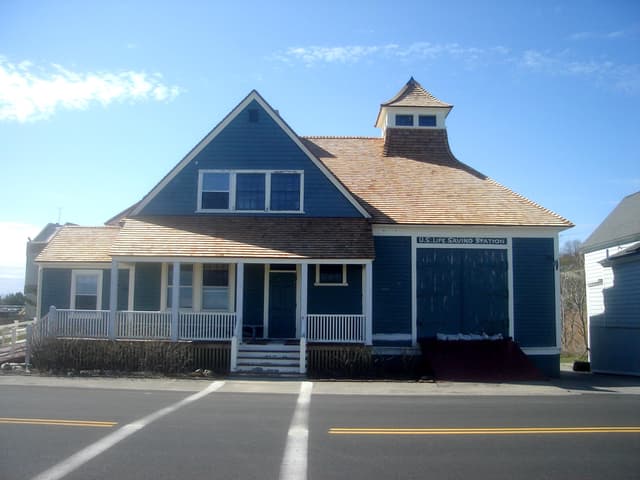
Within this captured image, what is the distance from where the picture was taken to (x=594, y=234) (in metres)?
26.1

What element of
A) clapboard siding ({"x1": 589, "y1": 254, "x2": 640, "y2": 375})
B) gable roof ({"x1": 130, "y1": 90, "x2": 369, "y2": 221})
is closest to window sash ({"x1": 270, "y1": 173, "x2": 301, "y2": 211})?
gable roof ({"x1": 130, "y1": 90, "x2": 369, "y2": 221})

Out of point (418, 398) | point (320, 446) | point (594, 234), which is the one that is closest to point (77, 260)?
point (418, 398)

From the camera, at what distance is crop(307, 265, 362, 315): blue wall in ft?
60.4

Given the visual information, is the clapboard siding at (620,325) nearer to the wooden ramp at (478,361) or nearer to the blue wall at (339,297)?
the wooden ramp at (478,361)

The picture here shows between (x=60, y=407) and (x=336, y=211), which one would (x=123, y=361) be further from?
(x=336, y=211)

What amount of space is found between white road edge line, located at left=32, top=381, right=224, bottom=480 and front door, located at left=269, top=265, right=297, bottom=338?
751 cm

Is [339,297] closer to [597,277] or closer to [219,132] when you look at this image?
[219,132]

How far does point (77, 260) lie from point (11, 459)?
14.2 metres

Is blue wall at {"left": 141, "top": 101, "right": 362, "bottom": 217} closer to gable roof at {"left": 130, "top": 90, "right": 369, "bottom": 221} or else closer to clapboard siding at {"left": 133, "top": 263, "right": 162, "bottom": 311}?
gable roof at {"left": 130, "top": 90, "right": 369, "bottom": 221}

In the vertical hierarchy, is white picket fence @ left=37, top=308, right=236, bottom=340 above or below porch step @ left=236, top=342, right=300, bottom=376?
above

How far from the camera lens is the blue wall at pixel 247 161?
18.7 m

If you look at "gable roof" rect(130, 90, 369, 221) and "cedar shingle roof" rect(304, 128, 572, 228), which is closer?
"cedar shingle roof" rect(304, 128, 572, 228)

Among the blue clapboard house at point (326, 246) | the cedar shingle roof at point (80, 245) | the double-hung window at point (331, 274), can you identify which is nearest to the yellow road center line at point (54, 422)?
the blue clapboard house at point (326, 246)

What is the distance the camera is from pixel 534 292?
18.5 m
